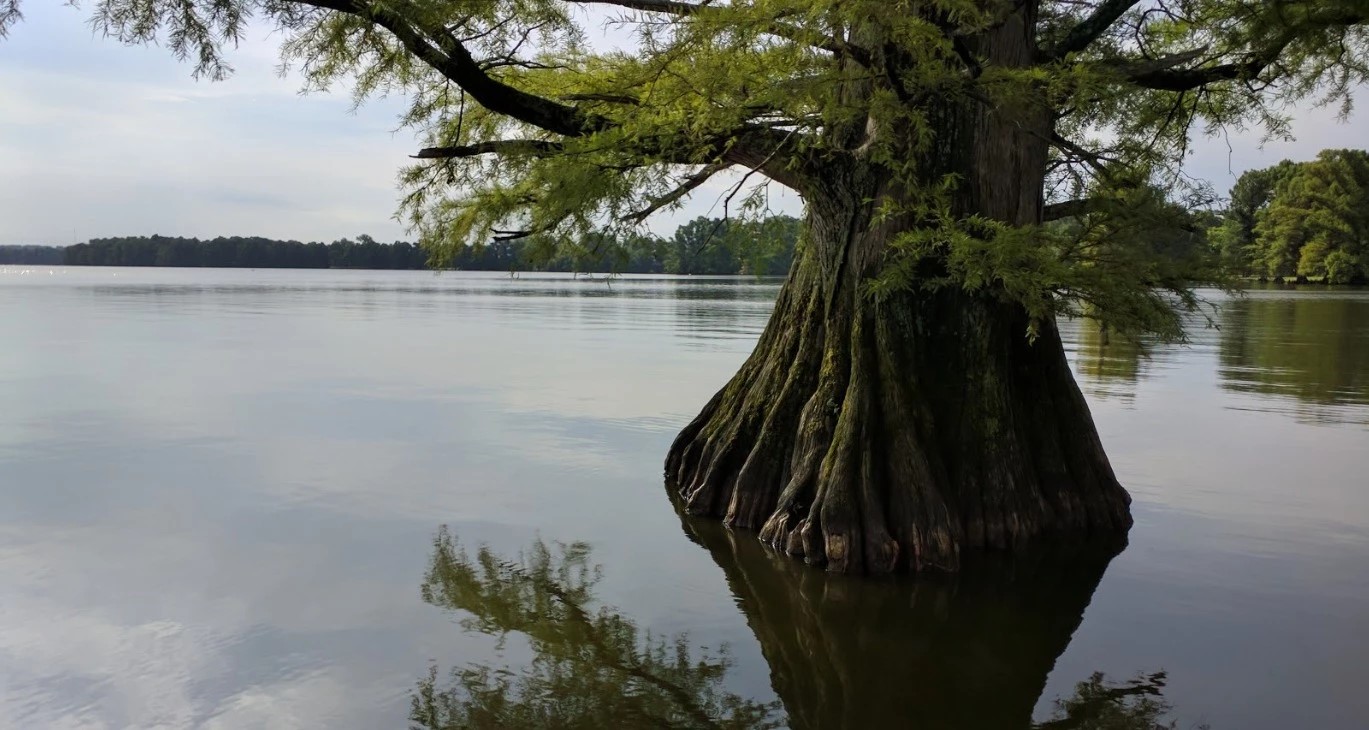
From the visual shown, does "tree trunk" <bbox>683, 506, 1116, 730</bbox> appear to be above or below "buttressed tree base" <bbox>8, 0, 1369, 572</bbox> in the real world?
below

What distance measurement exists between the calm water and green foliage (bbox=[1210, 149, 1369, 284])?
76.1m

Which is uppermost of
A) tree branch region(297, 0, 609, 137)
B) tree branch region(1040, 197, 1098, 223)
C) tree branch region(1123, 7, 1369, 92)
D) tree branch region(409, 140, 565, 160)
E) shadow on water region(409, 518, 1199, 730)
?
tree branch region(1123, 7, 1369, 92)

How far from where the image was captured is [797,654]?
6574mm

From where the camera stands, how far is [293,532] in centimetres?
930

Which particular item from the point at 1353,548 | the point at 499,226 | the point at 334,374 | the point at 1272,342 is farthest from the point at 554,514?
the point at 1272,342

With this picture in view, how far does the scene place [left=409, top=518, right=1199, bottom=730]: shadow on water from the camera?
5.70 m

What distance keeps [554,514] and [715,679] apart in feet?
13.9

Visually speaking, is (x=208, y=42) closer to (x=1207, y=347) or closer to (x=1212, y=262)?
(x=1212, y=262)

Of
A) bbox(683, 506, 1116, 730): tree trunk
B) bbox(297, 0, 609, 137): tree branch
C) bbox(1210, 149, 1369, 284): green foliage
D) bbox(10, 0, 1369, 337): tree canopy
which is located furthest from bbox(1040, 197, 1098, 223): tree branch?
bbox(1210, 149, 1369, 284): green foliage

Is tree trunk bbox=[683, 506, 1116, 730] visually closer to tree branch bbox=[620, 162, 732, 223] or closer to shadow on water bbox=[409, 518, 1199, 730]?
shadow on water bbox=[409, 518, 1199, 730]

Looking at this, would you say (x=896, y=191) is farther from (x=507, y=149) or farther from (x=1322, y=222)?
(x=1322, y=222)

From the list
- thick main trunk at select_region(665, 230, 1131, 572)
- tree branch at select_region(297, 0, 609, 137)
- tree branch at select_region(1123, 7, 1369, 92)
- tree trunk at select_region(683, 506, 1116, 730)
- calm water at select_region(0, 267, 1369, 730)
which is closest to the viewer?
tree trunk at select_region(683, 506, 1116, 730)

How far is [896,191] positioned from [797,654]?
13.6ft

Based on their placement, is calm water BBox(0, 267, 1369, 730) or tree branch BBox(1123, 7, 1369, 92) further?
tree branch BBox(1123, 7, 1369, 92)
